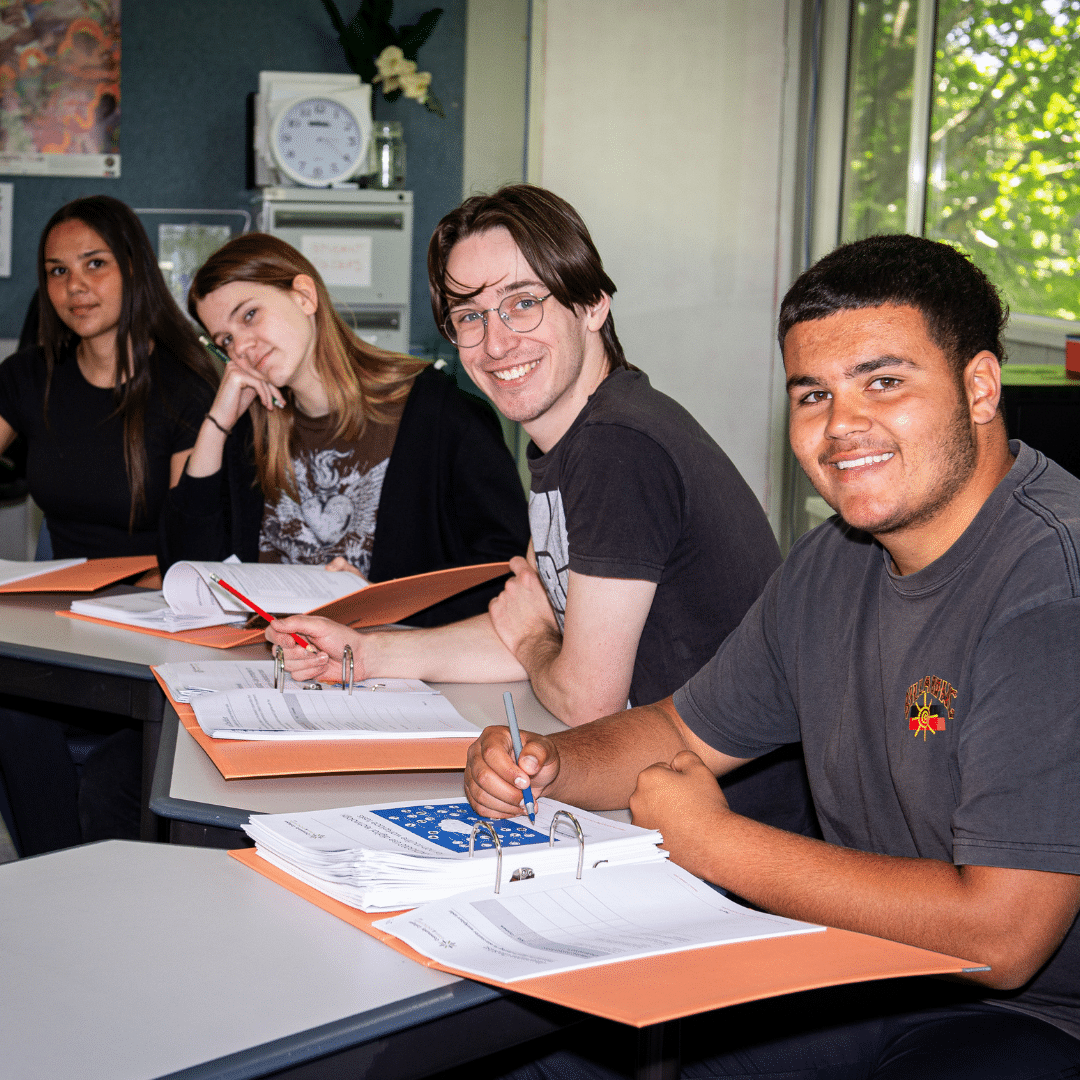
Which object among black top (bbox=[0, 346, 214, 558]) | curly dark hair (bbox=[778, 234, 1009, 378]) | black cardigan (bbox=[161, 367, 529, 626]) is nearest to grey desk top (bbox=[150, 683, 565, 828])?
curly dark hair (bbox=[778, 234, 1009, 378])

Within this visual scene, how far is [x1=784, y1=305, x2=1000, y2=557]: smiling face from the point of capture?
108 centimetres

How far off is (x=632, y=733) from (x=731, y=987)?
574mm

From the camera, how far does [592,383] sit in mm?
1729

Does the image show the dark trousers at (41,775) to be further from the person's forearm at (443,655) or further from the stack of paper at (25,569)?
the person's forearm at (443,655)

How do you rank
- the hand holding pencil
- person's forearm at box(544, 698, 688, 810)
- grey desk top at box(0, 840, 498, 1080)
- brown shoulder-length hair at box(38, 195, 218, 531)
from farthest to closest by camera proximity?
brown shoulder-length hair at box(38, 195, 218, 531) → the hand holding pencil → person's forearm at box(544, 698, 688, 810) → grey desk top at box(0, 840, 498, 1080)

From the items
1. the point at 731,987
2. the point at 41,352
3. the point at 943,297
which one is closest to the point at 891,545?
the point at 943,297

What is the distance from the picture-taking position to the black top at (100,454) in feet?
8.57

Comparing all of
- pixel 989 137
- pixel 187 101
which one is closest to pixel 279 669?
pixel 989 137

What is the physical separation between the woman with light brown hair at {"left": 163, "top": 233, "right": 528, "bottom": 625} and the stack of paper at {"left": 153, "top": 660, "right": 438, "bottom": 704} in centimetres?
60

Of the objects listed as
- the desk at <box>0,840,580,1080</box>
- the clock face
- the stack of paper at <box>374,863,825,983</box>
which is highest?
the clock face

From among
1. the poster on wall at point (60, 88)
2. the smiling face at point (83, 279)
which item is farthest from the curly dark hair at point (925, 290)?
the poster on wall at point (60, 88)

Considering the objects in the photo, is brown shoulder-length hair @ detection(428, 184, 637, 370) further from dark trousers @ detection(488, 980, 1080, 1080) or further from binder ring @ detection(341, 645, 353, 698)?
dark trousers @ detection(488, 980, 1080, 1080)

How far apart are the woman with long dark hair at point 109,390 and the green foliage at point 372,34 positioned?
90.9 inches

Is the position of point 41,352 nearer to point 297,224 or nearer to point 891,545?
point 297,224
